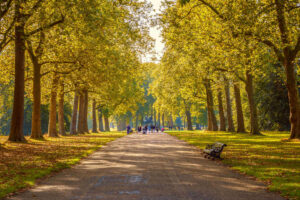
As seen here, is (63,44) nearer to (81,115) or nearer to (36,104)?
(36,104)

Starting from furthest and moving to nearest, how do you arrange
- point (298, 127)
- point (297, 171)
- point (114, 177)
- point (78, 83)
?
point (78, 83)
point (298, 127)
point (297, 171)
point (114, 177)

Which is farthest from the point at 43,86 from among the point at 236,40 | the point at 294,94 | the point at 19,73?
the point at 294,94

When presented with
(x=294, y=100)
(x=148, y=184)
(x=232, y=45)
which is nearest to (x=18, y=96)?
(x=232, y=45)

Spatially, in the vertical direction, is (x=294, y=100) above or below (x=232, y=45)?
below

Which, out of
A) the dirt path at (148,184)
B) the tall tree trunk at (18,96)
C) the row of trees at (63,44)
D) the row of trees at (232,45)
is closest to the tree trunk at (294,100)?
the row of trees at (232,45)

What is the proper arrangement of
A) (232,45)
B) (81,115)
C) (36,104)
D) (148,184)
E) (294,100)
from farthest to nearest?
1. (81,115)
2. (36,104)
3. (294,100)
4. (232,45)
5. (148,184)

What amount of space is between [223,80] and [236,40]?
1592 cm

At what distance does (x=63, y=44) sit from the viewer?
71.3 ft

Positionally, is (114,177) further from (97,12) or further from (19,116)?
(19,116)

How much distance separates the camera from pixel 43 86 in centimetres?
3138

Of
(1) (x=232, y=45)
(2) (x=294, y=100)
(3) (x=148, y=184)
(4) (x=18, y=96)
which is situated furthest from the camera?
(2) (x=294, y=100)

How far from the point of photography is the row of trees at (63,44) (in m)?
17.4

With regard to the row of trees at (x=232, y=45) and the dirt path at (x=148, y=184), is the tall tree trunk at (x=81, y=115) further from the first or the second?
the dirt path at (x=148, y=184)

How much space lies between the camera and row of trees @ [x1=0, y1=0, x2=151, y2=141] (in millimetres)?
17422
